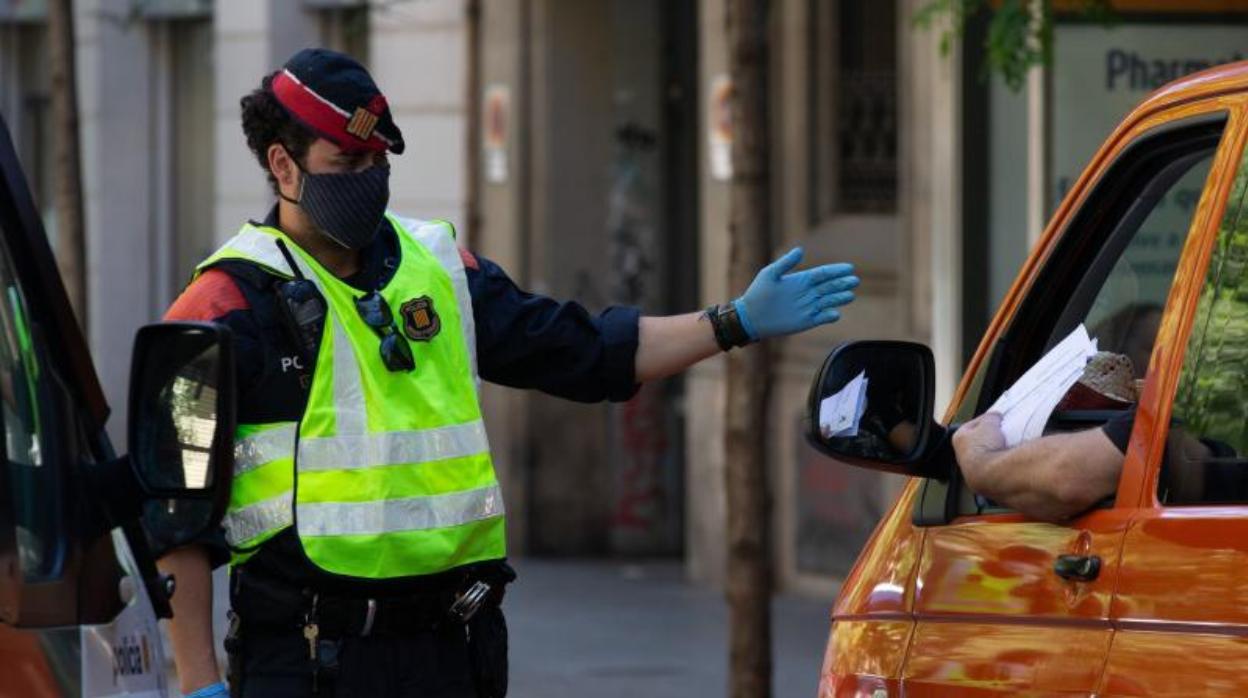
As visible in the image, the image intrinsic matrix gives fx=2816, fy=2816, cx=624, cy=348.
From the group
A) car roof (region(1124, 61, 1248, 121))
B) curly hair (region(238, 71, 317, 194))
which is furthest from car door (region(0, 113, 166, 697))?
car roof (region(1124, 61, 1248, 121))

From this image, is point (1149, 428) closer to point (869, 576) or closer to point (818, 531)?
point (869, 576)

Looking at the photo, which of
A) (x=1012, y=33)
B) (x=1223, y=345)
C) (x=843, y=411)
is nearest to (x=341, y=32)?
(x=1012, y=33)

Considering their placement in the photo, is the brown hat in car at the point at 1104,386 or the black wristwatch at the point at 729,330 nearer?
the brown hat in car at the point at 1104,386

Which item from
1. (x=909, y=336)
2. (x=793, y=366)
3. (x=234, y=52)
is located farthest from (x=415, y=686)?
(x=234, y=52)

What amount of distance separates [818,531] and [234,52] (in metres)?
5.89

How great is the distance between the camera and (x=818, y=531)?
44.3ft

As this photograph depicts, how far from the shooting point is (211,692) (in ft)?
14.9

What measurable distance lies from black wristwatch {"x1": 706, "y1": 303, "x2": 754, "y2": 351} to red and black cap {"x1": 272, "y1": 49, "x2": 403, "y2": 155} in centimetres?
65

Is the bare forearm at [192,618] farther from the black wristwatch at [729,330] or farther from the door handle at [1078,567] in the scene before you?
the door handle at [1078,567]

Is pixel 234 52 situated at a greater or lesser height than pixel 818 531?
greater

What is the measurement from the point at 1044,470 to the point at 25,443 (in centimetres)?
139

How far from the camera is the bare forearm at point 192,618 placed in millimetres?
4543

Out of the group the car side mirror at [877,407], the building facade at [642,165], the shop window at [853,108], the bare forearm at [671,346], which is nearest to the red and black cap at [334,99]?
the bare forearm at [671,346]

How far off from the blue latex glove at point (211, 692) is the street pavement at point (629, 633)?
6.27 metres
